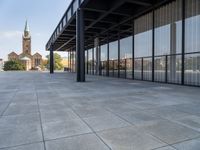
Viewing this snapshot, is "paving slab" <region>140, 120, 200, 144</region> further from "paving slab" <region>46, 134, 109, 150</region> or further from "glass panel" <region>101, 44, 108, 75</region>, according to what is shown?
"glass panel" <region>101, 44, 108, 75</region>

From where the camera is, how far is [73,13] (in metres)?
16.6

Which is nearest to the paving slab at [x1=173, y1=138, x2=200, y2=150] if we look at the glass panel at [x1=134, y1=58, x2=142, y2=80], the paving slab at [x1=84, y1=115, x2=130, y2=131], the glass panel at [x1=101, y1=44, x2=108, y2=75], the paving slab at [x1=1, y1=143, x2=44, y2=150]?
the paving slab at [x1=84, y1=115, x2=130, y2=131]

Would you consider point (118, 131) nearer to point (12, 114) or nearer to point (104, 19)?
point (12, 114)

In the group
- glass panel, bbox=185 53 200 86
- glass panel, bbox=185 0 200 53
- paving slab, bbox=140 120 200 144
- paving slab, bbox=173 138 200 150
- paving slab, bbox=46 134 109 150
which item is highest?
glass panel, bbox=185 0 200 53

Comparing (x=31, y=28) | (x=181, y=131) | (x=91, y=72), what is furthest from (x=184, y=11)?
(x=31, y=28)

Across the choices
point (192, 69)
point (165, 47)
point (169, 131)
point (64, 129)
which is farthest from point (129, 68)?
point (64, 129)

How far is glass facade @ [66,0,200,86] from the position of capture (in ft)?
36.7

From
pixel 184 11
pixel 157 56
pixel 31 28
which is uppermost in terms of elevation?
pixel 31 28

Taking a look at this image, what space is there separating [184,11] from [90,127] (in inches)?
422

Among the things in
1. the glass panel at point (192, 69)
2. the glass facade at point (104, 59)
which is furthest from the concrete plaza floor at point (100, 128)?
the glass facade at point (104, 59)

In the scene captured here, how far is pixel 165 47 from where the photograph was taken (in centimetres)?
1330

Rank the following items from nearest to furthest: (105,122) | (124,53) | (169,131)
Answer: (169,131) < (105,122) < (124,53)

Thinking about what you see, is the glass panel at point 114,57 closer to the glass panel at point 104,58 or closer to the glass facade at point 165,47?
the glass facade at point 165,47

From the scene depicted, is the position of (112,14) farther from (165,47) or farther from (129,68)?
(165,47)
